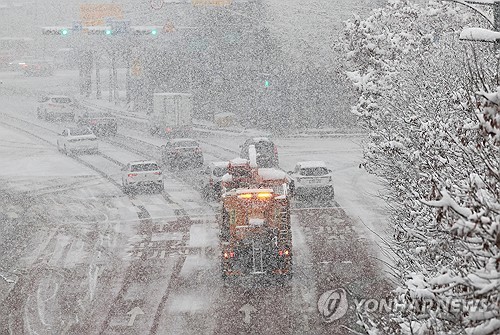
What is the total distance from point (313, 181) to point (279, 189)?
10924mm

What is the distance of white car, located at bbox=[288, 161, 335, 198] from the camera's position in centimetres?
3491

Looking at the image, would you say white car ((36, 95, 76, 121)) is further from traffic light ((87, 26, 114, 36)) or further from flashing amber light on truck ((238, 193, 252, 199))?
flashing amber light on truck ((238, 193, 252, 199))

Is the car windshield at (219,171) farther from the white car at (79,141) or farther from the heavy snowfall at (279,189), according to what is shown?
the white car at (79,141)

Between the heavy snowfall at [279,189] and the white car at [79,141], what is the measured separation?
0.12 meters

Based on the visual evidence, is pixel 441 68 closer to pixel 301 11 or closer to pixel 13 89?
pixel 301 11

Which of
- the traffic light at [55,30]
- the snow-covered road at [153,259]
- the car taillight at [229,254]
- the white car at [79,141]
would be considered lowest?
the snow-covered road at [153,259]

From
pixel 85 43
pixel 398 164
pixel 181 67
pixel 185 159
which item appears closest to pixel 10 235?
pixel 185 159

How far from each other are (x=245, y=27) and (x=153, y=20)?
15.9 metres

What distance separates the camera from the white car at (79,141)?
48.9 metres

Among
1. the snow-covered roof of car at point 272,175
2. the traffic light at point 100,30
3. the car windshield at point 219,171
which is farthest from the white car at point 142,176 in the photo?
the traffic light at point 100,30

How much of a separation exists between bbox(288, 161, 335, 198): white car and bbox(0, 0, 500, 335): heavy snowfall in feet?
0.31

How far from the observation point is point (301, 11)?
6325 centimetres

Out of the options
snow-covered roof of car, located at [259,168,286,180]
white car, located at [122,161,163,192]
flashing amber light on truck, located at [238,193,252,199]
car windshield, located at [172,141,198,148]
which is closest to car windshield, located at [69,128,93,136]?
car windshield, located at [172,141,198,148]

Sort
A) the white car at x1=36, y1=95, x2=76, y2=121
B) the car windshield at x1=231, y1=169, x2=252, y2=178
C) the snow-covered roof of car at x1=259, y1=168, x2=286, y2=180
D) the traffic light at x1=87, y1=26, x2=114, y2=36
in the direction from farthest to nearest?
the white car at x1=36, y1=95, x2=76, y2=121 → the traffic light at x1=87, y1=26, x2=114, y2=36 → the car windshield at x1=231, y1=169, x2=252, y2=178 → the snow-covered roof of car at x1=259, y1=168, x2=286, y2=180
